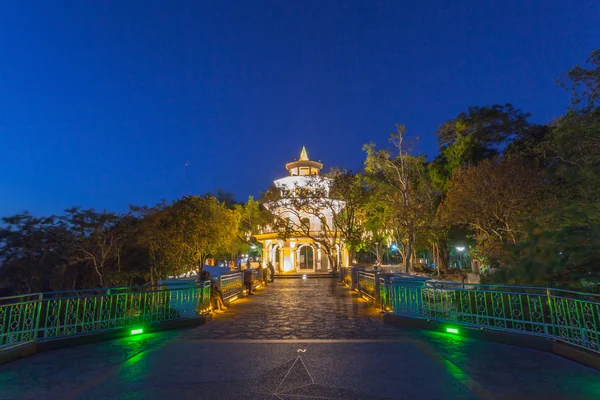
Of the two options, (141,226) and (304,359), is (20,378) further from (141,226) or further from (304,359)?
(141,226)

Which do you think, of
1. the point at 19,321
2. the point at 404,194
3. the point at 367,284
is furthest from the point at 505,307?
the point at 404,194

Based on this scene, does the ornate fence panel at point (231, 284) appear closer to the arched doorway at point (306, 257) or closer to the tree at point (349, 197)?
the tree at point (349, 197)

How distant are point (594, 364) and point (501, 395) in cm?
214

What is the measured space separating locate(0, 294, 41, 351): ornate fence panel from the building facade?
2441 cm

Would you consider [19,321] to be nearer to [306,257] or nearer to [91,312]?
[91,312]

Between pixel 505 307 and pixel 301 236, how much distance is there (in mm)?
24714

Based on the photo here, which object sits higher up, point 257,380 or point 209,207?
point 209,207

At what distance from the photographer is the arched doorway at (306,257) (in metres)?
41.1

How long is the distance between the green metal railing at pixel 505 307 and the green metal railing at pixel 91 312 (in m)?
5.41

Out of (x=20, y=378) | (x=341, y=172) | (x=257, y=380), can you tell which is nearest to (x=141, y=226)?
(x=341, y=172)

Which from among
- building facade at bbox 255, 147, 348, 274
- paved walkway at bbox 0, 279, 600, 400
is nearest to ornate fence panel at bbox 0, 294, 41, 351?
paved walkway at bbox 0, 279, 600, 400

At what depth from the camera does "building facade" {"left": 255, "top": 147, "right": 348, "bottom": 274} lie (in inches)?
1236

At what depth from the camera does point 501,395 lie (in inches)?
172

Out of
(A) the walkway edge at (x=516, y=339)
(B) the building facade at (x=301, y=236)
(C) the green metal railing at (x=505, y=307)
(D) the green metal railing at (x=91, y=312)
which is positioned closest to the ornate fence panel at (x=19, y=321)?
(D) the green metal railing at (x=91, y=312)
